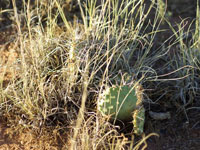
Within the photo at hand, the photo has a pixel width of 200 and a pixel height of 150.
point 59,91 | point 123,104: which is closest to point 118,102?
point 123,104

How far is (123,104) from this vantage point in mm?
1688

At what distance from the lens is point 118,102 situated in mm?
1659

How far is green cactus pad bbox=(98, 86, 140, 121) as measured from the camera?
5.43 feet

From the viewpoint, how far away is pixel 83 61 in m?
1.89

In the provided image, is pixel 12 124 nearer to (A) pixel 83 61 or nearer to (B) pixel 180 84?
(A) pixel 83 61

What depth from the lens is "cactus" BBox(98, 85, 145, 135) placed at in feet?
5.43

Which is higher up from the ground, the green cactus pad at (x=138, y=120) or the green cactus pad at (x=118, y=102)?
the green cactus pad at (x=118, y=102)

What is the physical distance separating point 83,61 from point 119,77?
0.22 meters

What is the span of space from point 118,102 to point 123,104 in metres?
0.04

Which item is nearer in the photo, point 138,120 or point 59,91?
point 138,120

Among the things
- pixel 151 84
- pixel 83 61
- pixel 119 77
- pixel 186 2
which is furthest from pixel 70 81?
pixel 186 2

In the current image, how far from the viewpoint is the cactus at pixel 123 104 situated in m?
1.65

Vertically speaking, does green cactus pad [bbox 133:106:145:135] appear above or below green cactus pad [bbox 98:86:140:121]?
below

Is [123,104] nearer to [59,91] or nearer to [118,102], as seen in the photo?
[118,102]
